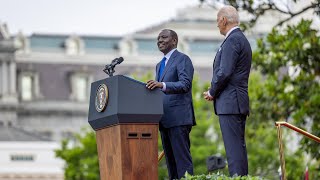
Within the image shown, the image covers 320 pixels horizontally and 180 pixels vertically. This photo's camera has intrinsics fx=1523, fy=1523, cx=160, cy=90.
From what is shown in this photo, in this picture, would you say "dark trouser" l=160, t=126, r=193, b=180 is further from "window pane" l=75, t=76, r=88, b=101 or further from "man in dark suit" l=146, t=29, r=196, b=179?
"window pane" l=75, t=76, r=88, b=101

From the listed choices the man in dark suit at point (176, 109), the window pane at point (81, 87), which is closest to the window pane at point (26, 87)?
the window pane at point (81, 87)

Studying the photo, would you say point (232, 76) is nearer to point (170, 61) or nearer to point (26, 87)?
point (170, 61)

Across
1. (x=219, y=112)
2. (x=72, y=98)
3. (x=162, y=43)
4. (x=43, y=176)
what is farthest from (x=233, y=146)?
(x=72, y=98)

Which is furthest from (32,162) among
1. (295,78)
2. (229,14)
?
(229,14)

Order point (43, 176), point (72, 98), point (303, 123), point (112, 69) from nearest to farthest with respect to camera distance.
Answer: point (112, 69), point (303, 123), point (43, 176), point (72, 98)

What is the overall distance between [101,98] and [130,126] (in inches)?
23.7

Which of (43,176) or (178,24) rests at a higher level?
(178,24)

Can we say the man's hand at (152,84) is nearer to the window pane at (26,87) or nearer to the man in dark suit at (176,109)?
the man in dark suit at (176,109)

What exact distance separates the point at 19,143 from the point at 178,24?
45.6m

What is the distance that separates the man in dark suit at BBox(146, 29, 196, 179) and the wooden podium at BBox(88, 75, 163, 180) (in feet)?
2.49

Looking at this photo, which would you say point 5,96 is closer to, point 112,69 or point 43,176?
point 43,176

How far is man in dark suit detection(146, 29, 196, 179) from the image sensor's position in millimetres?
18453

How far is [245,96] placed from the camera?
1809 cm

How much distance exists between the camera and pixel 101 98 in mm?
17766
